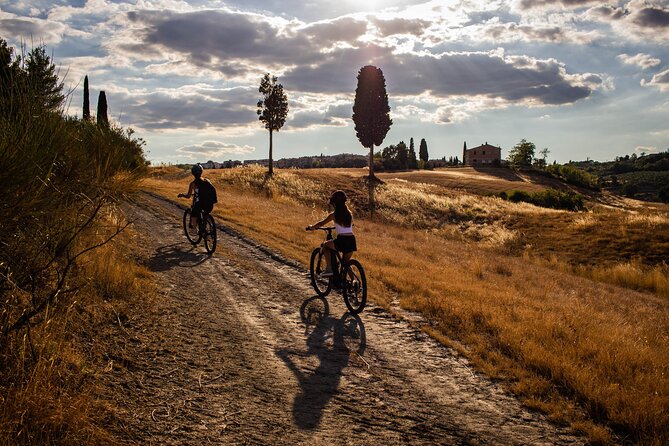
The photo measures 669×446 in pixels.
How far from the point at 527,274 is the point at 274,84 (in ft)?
145

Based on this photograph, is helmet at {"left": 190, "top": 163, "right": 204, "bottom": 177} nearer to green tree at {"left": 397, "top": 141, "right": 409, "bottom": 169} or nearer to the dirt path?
the dirt path

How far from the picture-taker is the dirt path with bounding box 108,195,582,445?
16.1 ft

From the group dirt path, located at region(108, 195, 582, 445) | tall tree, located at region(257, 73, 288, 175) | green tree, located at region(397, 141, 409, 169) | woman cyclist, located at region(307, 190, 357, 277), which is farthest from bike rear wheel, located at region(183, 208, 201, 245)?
green tree, located at region(397, 141, 409, 169)

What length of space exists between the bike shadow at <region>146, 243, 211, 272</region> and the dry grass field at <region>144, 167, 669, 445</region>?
301 cm

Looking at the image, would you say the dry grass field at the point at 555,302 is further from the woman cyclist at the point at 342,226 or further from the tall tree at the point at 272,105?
the tall tree at the point at 272,105

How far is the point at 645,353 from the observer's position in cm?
771

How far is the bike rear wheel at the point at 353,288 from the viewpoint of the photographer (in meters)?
9.47

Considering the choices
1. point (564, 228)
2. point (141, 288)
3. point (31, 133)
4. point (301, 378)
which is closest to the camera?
point (31, 133)

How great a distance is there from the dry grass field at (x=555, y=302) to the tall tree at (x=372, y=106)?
1173 inches

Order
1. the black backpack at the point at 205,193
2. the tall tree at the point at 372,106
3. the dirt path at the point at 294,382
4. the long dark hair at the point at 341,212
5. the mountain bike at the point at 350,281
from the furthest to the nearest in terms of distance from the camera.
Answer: the tall tree at the point at 372,106 → the black backpack at the point at 205,193 → the long dark hair at the point at 341,212 → the mountain bike at the point at 350,281 → the dirt path at the point at 294,382

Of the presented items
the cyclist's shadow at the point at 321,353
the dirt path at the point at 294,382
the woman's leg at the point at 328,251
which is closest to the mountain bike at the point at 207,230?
the dirt path at the point at 294,382

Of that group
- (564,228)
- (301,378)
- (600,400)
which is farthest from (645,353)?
(564,228)

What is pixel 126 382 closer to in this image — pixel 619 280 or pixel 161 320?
pixel 161 320

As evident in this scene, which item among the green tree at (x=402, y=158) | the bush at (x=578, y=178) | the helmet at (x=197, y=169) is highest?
the green tree at (x=402, y=158)
